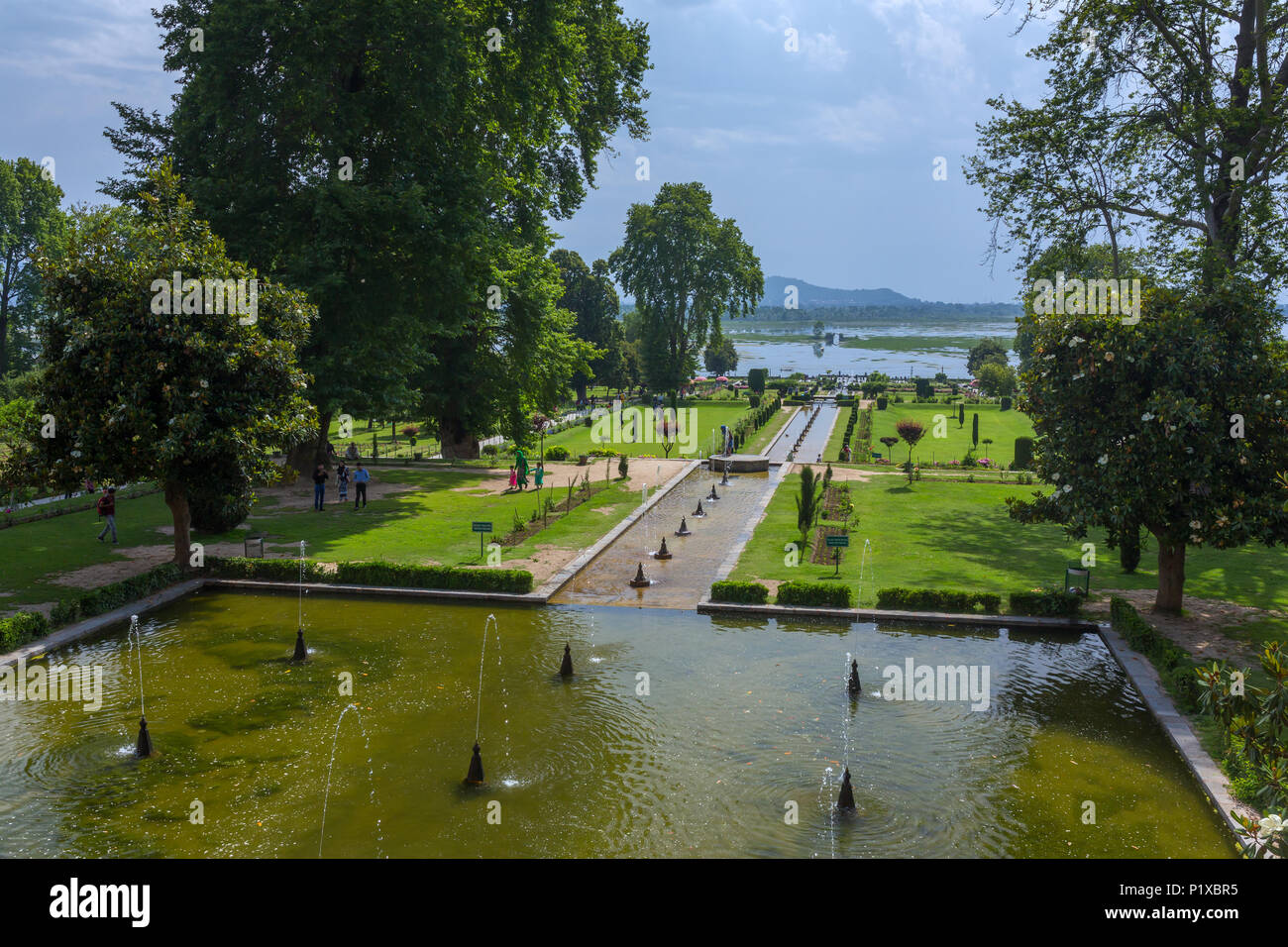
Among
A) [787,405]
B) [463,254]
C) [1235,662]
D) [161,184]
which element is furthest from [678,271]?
[1235,662]

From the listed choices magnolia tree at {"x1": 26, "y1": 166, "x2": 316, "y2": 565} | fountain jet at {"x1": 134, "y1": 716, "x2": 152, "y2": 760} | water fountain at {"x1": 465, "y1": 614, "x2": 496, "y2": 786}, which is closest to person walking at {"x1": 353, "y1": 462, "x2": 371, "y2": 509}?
magnolia tree at {"x1": 26, "y1": 166, "x2": 316, "y2": 565}

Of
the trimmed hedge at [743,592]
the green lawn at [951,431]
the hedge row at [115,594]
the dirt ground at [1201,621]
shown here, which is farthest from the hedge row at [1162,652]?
the green lawn at [951,431]

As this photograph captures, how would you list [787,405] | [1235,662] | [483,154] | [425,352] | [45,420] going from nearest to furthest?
1. [1235,662]
2. [45,420]
3. [425,352]
4. [483,154]
5. [787,405]

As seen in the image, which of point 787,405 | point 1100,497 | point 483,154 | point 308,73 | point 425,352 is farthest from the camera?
point 787,405

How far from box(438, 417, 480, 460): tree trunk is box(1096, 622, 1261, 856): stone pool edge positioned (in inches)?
1173

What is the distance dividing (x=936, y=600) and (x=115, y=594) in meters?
17.0

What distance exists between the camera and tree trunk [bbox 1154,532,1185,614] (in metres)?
18.4

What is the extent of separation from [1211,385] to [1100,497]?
2.74m

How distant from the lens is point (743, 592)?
19.0m

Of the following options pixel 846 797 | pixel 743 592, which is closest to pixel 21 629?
pixel 743 592

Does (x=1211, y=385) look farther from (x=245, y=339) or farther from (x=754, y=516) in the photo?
(x=245, y=339)

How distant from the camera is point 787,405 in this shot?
247 feet

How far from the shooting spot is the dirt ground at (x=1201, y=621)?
1609 cm

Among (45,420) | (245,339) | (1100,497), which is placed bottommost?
(1100,497)
